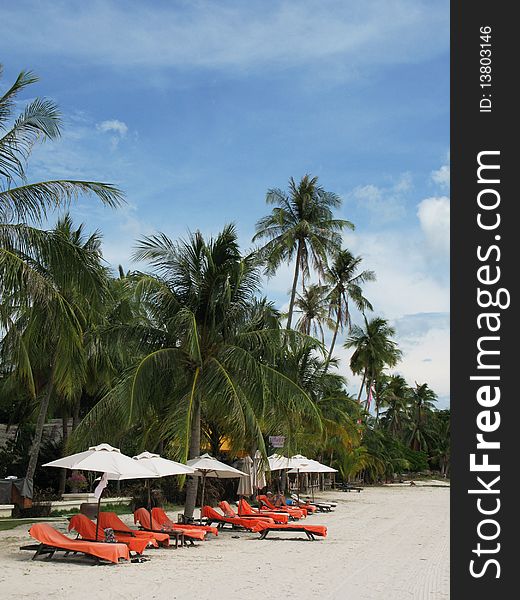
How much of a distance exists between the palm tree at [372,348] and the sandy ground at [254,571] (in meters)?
34.0

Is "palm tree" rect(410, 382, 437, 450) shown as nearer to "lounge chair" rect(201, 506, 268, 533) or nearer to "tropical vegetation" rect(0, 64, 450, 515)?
"tropical vegetation" rect(0, 64, 450, 515)

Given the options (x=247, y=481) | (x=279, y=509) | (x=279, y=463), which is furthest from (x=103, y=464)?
(x=247, y=481)

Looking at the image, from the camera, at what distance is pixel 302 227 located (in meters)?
33.6

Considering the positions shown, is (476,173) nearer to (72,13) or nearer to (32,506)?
(72,13)

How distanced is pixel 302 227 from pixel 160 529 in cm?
2015

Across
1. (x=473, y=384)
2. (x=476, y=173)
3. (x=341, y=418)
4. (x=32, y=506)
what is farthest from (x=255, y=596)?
(x=341, y=418)

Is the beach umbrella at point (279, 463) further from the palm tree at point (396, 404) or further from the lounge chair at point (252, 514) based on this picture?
the palm tree at point (396, 404)

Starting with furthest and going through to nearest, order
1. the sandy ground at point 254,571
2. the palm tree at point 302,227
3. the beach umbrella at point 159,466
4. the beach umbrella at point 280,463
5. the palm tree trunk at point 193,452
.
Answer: the palm tree at point 302,227 → the beach umbrella at point 280,463 → the palm tree trunk at point 193,452 → the beach umbrella at point 159,466 → the sandy ground at point 254,571

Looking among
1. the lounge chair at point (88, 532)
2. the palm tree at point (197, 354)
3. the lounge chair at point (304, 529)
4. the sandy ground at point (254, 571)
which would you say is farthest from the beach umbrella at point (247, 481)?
the lounge chair at point (88, 532)

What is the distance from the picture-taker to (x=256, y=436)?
1822cm

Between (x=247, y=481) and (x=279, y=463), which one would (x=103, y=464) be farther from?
(x=247, y=481)

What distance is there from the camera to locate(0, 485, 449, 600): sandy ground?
33.3 ft

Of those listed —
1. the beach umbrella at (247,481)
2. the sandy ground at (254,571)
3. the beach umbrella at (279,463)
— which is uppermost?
the beach umbrella at (279,463)

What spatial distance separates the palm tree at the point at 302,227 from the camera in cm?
3356
